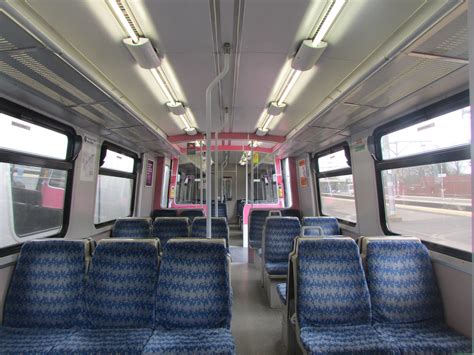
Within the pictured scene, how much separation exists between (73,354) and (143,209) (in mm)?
4317

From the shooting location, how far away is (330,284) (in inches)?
75.1

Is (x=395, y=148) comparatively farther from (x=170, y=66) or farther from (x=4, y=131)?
(x=4, y=131)

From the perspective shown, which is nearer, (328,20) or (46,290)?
(328,20)

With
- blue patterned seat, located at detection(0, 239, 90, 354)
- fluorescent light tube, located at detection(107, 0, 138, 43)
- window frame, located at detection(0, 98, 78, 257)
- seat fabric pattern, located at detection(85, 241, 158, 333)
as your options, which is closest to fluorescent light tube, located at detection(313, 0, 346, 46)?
fluorescent light tube, located at detection(107, 0, 138, 43)

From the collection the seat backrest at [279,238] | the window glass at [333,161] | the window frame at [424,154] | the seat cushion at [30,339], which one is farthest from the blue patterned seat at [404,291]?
the seat cushion at [30,339]

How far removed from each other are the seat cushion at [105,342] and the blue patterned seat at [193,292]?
12 cm

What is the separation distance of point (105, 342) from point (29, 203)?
1766 millimetres

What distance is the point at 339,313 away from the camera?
1.86 meters

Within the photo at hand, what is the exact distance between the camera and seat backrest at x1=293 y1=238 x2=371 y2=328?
1.86 metres

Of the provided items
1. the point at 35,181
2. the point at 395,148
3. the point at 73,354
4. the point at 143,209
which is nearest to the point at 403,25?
the point at 395,148

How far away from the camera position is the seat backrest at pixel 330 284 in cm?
186

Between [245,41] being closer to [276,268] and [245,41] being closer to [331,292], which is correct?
[331,292]

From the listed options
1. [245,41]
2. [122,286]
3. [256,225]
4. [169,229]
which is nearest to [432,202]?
[245,41]

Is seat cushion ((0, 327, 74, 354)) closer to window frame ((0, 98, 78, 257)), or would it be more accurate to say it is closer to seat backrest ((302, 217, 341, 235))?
window frame ((0, 98, 78, 257))
